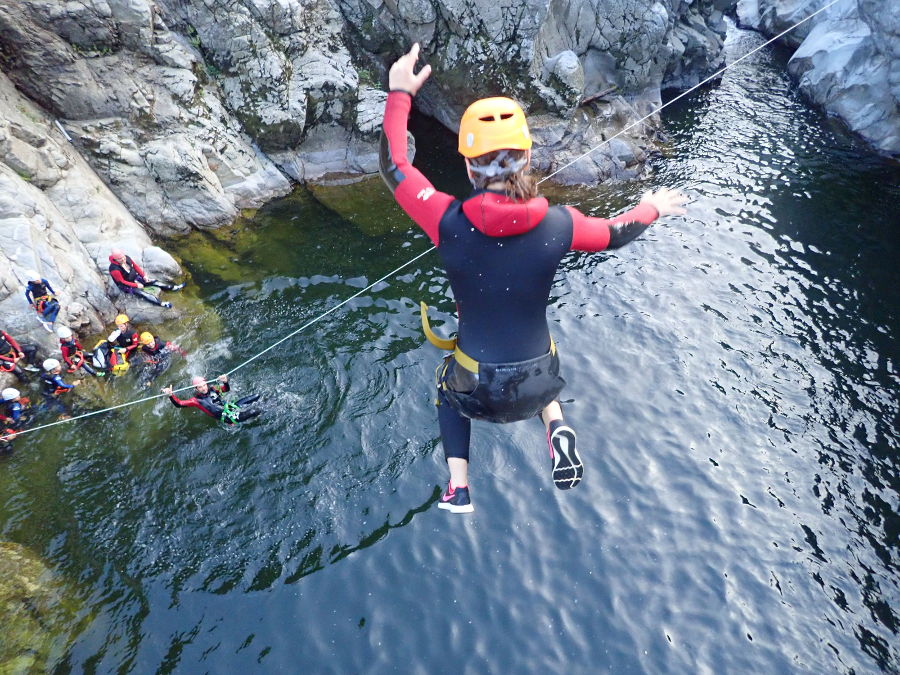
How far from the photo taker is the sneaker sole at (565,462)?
4074mm

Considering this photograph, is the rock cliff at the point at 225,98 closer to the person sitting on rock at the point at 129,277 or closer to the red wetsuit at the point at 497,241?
the person sitting on rock at the point at 129,277

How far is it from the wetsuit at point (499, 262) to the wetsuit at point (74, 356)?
10.7 meters

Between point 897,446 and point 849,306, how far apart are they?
4212 millimetres

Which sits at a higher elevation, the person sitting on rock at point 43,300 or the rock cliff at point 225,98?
the rock cliff at point 225,98

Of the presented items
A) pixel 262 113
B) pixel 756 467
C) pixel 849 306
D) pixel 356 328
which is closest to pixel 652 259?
pixel 849 306

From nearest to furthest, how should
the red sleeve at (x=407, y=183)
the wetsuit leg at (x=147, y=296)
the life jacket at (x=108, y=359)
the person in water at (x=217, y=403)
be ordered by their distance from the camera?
the red sleeve at (x=407, y=183)
the person in water at (x=217, y=403)
the life jacket at (x=108, y=359)
the wetsuit leg at (x=147, y=296)

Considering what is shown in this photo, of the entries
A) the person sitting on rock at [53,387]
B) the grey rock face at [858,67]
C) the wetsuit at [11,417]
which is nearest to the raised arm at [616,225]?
the person sitting on rock at [53,387]

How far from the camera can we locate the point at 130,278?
13.2 meters

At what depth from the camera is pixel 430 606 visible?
8281 millimetres

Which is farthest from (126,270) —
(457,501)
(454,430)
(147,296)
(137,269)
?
(457,501)

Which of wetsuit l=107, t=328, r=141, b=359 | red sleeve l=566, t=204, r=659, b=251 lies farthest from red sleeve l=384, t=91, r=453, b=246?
wetsuit l=107, t=328, r=141, b=359

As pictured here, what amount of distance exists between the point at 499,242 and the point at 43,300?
12.3 meters

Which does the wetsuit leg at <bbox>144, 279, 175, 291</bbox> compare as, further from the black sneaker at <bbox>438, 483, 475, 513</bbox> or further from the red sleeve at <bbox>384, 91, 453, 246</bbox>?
the red sleeve at <bbox>384, 91, 453, 246</bbox>

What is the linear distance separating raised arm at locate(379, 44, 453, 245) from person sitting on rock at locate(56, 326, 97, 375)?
35.9 feet
